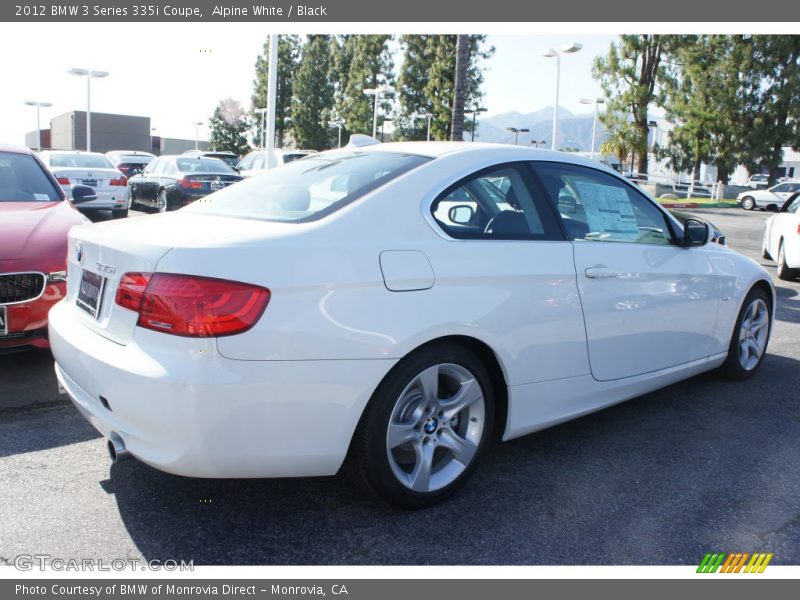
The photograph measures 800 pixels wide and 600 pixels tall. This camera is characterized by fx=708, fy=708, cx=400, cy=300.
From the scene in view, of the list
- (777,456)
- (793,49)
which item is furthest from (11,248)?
(793,49)

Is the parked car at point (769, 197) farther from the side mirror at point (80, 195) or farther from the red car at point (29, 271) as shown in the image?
the red car at point (29, 271)

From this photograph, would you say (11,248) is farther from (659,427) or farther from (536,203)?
(659,427)

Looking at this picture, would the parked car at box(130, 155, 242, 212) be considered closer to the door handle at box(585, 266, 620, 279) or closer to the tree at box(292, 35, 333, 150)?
the door handle at box(585, 266, 620, 279)

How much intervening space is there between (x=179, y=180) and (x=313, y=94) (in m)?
40.3

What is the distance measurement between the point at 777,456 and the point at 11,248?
15.0 feet

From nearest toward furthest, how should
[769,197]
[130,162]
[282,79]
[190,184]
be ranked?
[190,184]
[130,162]
[769,197]
[282,79]

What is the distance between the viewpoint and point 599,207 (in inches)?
149

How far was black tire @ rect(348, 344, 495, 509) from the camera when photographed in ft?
8.96

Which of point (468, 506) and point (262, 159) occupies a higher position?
point (262, 159)

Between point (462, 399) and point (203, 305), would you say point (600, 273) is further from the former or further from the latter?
point (203, 305)

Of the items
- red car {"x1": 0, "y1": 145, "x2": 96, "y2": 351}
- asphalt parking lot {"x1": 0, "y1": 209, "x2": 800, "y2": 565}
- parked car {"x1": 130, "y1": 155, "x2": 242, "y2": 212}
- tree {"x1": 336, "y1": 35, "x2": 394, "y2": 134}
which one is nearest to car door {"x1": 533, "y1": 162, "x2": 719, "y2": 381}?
asphalt parking lot {"x1": 0, "y1": 209, "x2": 800, "y2": 565}

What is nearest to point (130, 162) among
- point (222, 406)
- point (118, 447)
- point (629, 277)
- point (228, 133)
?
point (629, 277)

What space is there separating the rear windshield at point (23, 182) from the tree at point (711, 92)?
1265 inches


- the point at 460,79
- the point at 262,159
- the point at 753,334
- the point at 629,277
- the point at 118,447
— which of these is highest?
the point at 460,79
